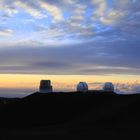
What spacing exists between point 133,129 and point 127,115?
385 inches

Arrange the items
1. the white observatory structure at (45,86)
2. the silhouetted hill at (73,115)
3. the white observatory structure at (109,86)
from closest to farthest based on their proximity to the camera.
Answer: the silhouetted hill at (73,115)
the white observatory structure at (109,86)
the white observatory structure at (45,86)

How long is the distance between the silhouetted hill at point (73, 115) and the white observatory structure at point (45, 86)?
49.1 feet

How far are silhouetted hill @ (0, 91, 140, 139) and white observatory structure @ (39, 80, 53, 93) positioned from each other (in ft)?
49.1

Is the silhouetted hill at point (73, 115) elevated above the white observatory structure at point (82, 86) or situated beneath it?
situated beneath

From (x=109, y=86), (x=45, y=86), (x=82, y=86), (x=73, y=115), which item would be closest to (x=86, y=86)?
(x=82, y=86)

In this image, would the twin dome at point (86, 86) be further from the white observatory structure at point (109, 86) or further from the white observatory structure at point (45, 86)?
the white observatory structure at point (45, 86)

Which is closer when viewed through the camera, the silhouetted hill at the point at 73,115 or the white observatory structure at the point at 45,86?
the silhouetted hill at the point at 73,115

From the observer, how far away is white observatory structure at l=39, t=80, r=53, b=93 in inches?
3252

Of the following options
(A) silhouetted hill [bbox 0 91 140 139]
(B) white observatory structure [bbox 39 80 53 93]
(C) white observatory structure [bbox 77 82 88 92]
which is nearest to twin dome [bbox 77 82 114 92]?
(C) white observatory structure [bbox 77 82 88 92]

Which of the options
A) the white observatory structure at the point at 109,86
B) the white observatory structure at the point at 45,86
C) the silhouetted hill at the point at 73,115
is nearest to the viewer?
the silhouetted hill at the point at 73,115

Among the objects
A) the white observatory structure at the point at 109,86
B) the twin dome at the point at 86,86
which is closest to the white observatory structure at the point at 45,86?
the twin dome at the point at 86,86

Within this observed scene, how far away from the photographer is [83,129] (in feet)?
142

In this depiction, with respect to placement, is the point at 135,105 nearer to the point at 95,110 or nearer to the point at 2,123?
the point at 95,110

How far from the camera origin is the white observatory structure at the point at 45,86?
8260 cm
